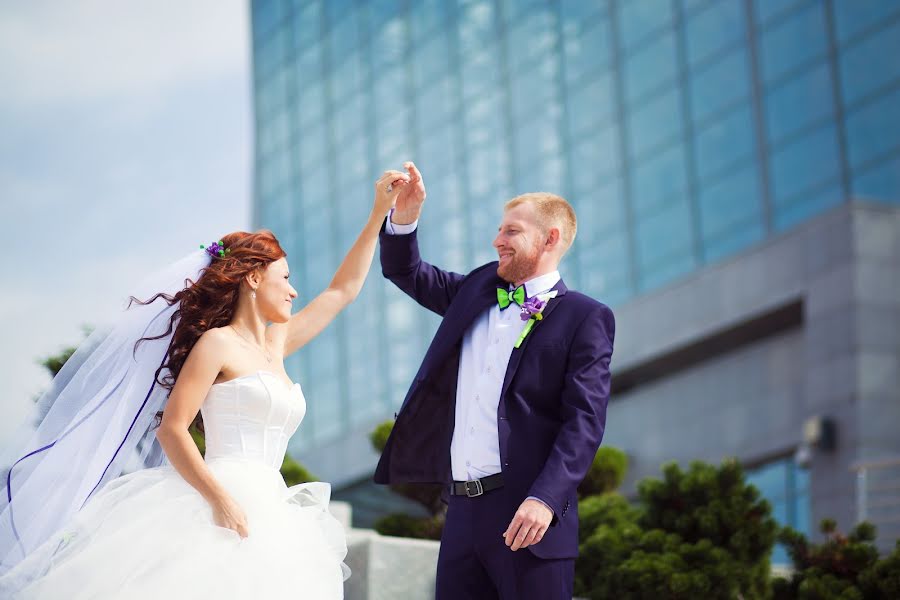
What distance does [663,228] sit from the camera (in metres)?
24.6

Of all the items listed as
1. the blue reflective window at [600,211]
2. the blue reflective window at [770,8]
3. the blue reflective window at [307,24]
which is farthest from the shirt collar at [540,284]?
the blue reflective window at [307,24]

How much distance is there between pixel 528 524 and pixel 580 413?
49 cm

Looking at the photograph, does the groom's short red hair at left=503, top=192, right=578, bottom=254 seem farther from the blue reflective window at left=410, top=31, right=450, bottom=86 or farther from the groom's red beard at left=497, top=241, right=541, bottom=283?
the blue reflective window at left=410, top=31, right=450, bottom=86

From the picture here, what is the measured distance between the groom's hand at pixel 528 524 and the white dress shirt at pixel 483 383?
0.35 m

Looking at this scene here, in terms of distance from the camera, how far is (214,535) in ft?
14.9

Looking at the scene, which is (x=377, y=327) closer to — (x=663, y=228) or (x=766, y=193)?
(x=663, y=228)

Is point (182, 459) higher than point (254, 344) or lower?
lower

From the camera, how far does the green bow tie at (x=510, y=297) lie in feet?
16.2

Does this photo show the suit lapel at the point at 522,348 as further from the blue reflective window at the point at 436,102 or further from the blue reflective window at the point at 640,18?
the blue reflective window at the point at 436,102

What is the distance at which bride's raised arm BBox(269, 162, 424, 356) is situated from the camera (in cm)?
521

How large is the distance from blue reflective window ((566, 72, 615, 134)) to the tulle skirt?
2257 cm

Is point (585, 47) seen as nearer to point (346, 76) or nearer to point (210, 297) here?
point (346, 76)

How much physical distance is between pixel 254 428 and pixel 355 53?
109 feet

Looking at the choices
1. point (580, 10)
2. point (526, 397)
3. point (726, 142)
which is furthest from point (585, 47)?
point (526, 397)
